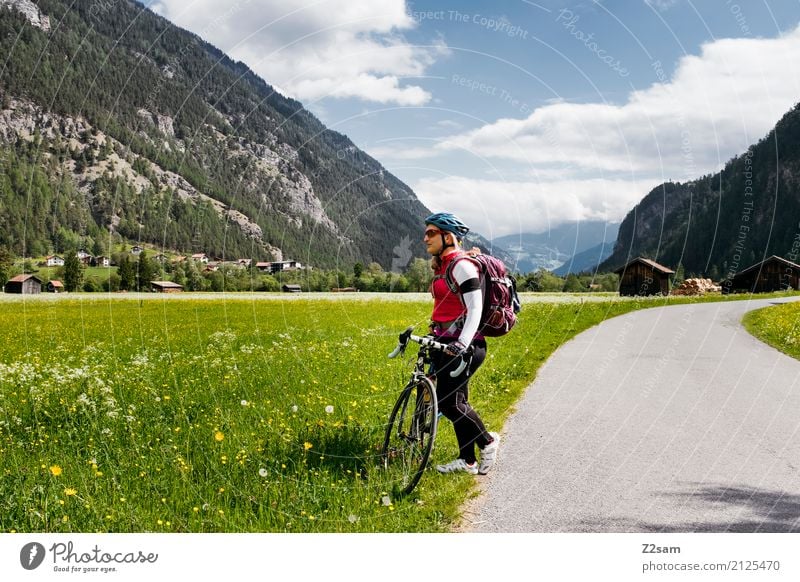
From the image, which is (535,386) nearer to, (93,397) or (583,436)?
(583,436)

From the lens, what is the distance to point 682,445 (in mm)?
7551

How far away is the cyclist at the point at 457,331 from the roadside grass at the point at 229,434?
1.45ft

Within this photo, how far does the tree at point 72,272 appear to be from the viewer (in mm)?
14667

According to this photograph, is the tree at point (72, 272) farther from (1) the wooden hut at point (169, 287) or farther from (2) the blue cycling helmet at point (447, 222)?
(2) the blue cycling helmet at point (447, 222)

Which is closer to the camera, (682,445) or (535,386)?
(682,445)

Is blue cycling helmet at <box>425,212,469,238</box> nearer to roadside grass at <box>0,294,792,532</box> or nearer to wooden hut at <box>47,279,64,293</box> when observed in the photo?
roadside grass at <box>0,294,792,532</box>

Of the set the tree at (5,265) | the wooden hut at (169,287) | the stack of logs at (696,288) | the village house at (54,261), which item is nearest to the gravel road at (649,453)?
the wooden hut at (169,287)

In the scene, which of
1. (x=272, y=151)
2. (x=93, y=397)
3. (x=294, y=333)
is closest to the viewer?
(x=93, y=397)

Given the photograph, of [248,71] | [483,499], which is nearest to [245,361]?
[248,71]

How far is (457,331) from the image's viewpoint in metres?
6.01

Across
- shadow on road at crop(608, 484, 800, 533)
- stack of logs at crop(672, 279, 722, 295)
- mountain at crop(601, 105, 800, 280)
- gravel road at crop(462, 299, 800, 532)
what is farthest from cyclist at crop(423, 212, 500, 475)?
mountain at crop(601, 105, 800, 280)

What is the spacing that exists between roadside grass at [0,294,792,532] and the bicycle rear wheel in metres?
0.19
